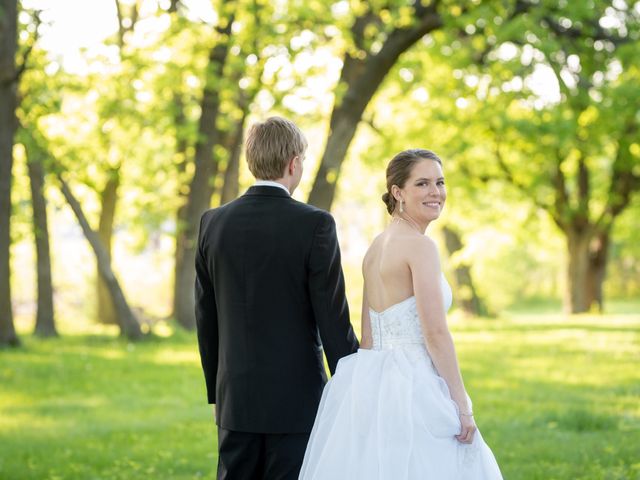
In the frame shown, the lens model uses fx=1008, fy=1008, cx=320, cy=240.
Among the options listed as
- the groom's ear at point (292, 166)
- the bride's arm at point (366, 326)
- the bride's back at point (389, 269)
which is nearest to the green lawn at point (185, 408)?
the bride's arm at point (366, 326)

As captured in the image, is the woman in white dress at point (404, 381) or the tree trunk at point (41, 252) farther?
the tree trunk at point (41, 252)

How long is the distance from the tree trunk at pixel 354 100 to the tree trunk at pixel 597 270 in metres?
18.3

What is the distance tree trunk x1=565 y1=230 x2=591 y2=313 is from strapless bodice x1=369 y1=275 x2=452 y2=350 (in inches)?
1076

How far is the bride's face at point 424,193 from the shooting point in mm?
4758

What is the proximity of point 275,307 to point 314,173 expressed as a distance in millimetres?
17833

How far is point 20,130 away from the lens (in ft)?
60.1

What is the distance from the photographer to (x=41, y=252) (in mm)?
20781

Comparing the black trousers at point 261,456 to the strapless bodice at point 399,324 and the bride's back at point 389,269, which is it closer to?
the strapless bodice at point 399,324

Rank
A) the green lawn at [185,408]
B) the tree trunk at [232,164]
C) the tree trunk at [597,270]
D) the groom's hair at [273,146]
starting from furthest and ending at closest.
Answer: the tree trunk at [597,270] < the tree trunk at [232,164] < the green lawn at [185,408] < the groom's hair at [273,146]

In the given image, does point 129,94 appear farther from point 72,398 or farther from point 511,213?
point 511,213

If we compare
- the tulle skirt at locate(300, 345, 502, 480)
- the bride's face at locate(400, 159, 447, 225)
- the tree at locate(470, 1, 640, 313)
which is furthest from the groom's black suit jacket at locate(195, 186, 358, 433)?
the tree at locate(470, 1, 640, 313)

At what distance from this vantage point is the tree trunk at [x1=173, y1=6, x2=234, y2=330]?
20391 mm

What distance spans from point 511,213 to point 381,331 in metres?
31.4

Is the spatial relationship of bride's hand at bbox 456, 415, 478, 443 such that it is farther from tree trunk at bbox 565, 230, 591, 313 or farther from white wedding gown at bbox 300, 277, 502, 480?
tree trunk at bbox 565, 230, 591, 313
